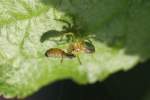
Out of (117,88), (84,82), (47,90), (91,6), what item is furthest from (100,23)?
(47,90)

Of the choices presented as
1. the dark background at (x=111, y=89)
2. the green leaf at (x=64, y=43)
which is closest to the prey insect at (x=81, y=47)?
the green leaf at (x=64, y=43)

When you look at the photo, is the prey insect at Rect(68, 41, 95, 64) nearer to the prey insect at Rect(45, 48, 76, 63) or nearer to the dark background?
the prey insect at Rect(45, 48, 76, 63)

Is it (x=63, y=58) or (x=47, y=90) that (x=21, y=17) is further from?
(x=47, y=90)

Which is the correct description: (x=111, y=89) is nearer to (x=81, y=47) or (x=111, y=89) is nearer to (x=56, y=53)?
(x=81, y=47)


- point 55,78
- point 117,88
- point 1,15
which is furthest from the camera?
point 117,88

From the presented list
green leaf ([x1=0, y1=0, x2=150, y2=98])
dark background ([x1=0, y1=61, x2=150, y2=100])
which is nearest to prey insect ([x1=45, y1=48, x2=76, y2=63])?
green leaf ([x1=0, y1=0, x2=150, y2=98])
